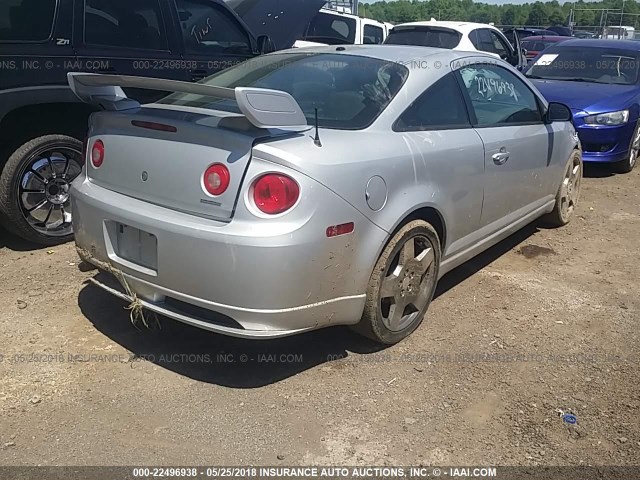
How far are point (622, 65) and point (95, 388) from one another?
25.7ft

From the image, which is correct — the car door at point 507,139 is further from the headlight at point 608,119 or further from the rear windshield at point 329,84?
the headlight at point 608,119

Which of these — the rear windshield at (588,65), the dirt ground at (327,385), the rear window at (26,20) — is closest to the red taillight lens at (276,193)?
the dirt ground at (327,385)

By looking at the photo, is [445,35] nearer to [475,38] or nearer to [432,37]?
[432,37]

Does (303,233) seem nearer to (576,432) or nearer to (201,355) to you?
(201,355)

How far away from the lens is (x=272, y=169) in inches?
108

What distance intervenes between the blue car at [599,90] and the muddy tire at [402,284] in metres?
4.54

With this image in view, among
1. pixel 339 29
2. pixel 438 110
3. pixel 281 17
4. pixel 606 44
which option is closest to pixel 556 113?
pixel 438 110

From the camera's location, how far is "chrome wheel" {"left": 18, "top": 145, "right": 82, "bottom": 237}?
4574 mm

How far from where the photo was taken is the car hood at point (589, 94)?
288 inches

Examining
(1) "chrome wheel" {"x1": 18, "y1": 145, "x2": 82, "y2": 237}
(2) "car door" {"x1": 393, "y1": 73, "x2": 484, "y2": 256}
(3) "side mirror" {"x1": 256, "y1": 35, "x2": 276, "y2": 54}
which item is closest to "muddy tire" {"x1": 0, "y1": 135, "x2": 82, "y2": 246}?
(1) "chrome wheel" {"x1": 18, "y1": 145, "x2": 82, "y2": 237}

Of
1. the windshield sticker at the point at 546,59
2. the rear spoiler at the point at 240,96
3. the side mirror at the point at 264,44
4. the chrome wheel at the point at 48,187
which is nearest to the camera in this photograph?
the rear spoiler at the point at 240,96

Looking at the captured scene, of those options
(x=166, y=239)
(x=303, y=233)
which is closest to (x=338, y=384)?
(x=303, y=233)

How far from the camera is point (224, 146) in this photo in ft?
9.29

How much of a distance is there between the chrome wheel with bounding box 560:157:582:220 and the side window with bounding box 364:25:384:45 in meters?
7.18
